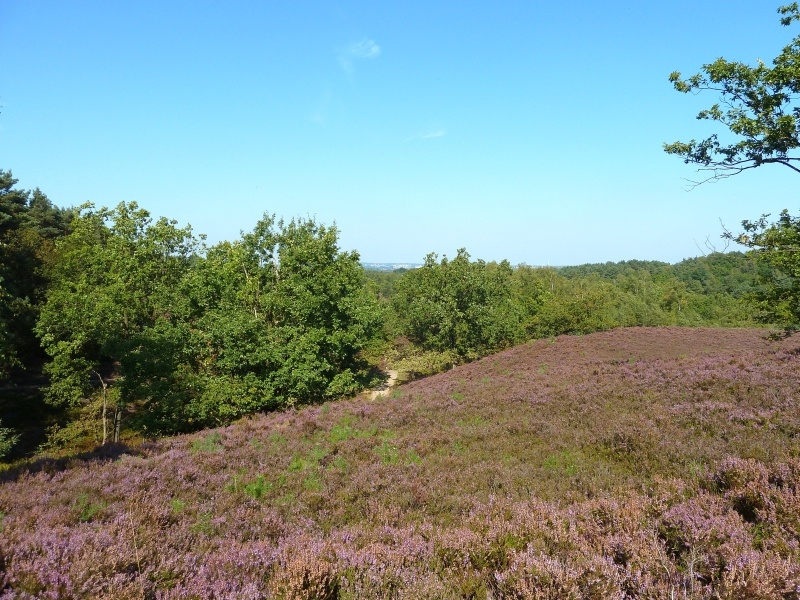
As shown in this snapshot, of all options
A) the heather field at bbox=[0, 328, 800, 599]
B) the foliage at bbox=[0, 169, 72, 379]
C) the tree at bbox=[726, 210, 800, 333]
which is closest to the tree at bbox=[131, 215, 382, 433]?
the heather field at bbox=[0, 328, 800, 599]

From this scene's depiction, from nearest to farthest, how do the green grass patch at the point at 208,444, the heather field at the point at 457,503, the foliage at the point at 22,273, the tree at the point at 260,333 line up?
1. the heather field at the point at 457,503
2. the green grass patch at the point at 208,444
3. the tree at the point at 260,333
4. the foliage at the point at 22,273

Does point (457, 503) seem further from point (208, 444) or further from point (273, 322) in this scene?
point (273, 322)

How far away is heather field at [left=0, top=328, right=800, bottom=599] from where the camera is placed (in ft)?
11.0

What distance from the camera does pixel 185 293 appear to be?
76.8 feet

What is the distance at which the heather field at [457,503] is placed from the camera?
3.36 meters

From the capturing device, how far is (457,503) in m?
5.96

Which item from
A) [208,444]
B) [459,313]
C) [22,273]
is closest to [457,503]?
[208,444]

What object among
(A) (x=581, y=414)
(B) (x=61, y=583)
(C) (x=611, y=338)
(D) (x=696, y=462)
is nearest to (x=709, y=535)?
(D) (x=696, y=462)

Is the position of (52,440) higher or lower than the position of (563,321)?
lower

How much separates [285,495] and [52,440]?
22.0 metres

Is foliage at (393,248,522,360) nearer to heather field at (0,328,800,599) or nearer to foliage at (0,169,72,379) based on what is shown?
heather field at (0,328,800,599)

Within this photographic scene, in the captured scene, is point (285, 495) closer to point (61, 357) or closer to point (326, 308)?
point (326, 308)

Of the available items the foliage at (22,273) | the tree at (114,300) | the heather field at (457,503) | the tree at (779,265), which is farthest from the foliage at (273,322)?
the tree at (779,265)

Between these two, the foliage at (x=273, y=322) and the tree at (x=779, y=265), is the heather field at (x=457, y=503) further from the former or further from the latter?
the foliage at (x=273, y=322)
